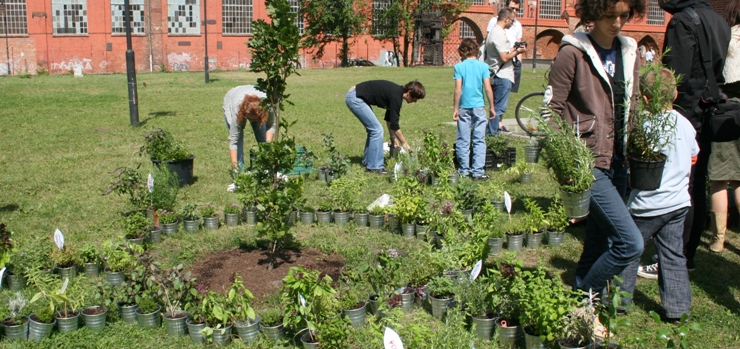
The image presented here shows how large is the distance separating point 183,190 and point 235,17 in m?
33.8

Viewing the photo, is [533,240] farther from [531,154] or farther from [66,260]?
[66,260]

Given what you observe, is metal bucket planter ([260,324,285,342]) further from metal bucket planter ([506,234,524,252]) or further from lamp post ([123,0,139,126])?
lamp post ([123,0,139,126])

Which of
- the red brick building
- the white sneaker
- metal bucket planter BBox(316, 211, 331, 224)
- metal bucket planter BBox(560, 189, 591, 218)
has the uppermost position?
the red brick building

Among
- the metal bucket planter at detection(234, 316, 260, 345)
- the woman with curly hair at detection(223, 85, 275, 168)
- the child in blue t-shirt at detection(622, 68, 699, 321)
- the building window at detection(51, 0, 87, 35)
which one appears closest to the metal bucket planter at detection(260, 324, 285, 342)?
the metal bucket planter at detection(234, 316, 260, 345)

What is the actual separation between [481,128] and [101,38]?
33.3 meters

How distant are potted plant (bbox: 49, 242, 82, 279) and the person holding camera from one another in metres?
6.09

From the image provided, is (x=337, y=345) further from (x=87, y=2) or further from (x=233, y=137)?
(x=87, y=2)

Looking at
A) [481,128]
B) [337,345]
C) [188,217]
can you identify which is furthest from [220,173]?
[337,345]

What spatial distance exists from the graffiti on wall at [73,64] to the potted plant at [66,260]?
34.4 m

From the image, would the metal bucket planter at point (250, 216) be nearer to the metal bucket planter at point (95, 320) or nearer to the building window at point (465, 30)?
the metal bucket planter at point (95, 320)

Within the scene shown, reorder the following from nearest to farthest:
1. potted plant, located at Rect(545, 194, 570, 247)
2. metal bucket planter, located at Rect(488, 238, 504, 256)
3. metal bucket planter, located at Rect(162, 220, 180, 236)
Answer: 1. metal bucket planter, located at Rect(488, 238, 504, 256)
2. potted plant, located at Rect(545, 194, 570, 247)
3. metal bucket planter, located at Rect(162, 220, 180, 236)

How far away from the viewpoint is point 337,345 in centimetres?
378

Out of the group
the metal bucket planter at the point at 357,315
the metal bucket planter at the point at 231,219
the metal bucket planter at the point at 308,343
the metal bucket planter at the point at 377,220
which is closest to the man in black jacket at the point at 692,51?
the metal bucket planter at the point at 357,315

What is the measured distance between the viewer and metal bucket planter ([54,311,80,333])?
4215 mm
